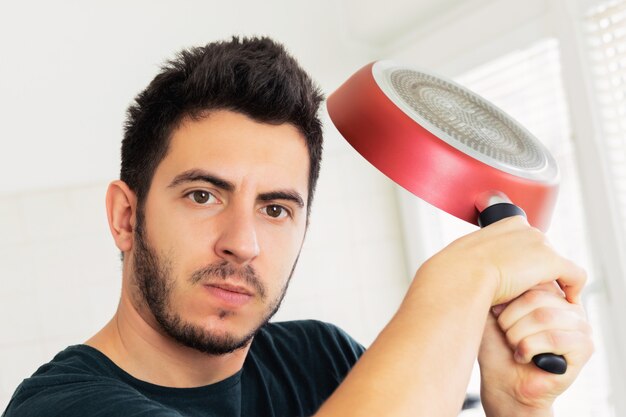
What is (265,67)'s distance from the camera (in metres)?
1.09

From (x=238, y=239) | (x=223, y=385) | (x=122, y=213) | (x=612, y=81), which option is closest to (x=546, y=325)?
(x=238, y=239)

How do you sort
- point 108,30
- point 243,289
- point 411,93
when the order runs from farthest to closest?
point 108,30, point 243,289, point 411,93

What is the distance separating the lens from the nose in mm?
906

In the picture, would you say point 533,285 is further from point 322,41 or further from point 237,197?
point 322,41

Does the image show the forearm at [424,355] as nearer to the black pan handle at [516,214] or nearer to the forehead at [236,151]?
the black pan handle at [516,214]

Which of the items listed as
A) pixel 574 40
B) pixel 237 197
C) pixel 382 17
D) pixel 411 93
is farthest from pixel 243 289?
pixel 382 17

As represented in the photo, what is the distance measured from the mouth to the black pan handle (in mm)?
341

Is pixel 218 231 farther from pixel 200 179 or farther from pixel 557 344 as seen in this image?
pixel 557 344

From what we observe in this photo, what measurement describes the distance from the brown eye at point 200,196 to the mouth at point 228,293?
0.12m

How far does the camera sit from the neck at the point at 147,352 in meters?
0.98

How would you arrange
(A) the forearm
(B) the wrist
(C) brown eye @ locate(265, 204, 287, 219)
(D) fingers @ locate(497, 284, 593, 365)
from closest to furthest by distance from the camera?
(A) the forearm < (D) fingers @ locate(497, 284, 593, 365) < (B) the wrist < (C) brown eye @ locate(265, 204, 287, 219)

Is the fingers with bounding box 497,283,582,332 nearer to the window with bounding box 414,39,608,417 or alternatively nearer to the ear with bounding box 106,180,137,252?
the ear with bounding box 106,180,137,252

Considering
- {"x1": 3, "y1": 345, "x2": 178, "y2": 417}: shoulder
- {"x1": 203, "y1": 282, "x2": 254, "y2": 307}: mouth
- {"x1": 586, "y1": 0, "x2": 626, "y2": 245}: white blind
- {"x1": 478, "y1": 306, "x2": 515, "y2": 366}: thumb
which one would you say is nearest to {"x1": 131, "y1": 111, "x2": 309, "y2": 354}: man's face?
{"x1": 203, "y1": 282, "x2": 254, "y2": 307}: mouth

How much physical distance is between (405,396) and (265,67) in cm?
65
